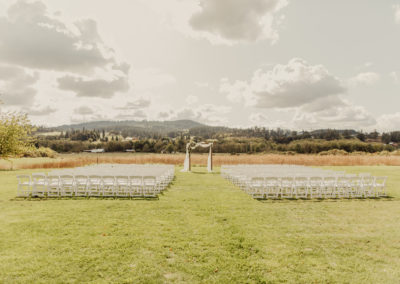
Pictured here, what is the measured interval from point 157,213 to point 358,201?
8.78 m

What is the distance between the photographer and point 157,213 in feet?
29.3

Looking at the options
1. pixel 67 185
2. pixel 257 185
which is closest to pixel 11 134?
pixel 67 185

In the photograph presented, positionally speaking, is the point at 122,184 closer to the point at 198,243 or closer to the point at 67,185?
the point at 67,185

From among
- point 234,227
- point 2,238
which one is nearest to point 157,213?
point 234,227

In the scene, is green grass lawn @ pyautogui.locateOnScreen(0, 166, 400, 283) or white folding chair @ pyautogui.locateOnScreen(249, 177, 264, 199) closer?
green grass lawn @ pyautogui.locateOnScreen(0, 166, 400, 283)

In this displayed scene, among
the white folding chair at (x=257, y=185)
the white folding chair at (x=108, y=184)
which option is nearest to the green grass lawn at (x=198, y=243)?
the white folding chair at (x=257, y=185)

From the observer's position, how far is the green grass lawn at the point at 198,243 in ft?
15.6

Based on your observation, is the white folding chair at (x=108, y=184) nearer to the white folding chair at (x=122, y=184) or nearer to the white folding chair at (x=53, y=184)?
the white folding chair at (x=122, y=184)

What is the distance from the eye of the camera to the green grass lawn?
4746 mm

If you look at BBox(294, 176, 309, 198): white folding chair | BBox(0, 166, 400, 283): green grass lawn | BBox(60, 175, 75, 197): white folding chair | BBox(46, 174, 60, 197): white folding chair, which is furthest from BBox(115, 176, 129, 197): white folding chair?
BBox(294, 176, 309, 198): white folding chair

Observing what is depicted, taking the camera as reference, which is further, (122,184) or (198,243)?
(122,184)

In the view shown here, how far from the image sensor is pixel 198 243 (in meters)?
6.15

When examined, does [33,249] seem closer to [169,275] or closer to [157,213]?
[169,275]

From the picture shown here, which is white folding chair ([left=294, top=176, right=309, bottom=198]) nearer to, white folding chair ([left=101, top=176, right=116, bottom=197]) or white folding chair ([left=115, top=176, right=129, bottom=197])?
white folding chair ([left=115, top=176, right=129, bottom=197])
